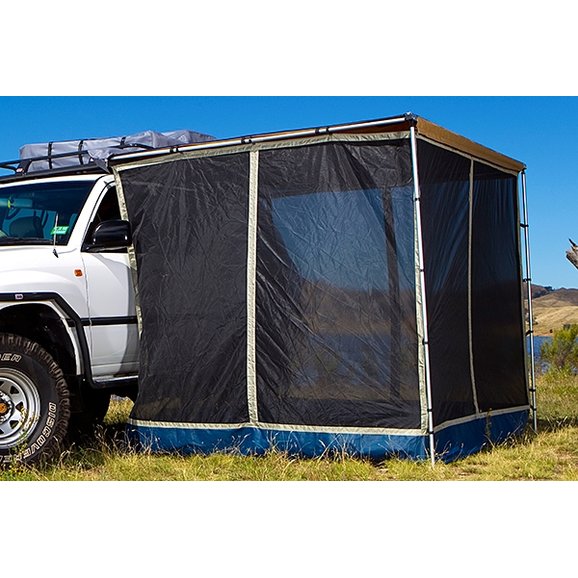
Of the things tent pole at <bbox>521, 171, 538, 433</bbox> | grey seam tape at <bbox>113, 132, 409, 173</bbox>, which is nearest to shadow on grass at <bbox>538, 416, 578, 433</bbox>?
tent pole at <bbox>521, 171, 538, 433</bbox>

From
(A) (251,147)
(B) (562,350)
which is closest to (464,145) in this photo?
(A) (251,147)

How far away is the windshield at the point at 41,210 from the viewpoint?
6754mm

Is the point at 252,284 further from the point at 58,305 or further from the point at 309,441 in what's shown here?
the point at 58,305

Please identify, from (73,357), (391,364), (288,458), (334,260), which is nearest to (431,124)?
(334,260)

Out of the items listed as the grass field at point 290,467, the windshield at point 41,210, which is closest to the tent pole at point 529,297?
the grass field at point 290,467

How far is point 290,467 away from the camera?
613 cm

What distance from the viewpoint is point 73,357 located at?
6496mm

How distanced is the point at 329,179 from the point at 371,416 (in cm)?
184

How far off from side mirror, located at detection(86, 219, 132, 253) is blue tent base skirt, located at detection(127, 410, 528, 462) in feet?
4.92

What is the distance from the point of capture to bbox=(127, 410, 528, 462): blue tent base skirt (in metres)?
6.14

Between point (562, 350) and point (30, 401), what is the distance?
12121 millimetres

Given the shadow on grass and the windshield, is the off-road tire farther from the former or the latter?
the shadow on grass

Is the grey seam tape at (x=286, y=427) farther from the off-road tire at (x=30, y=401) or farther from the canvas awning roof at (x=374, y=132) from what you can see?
the canvas awning roof at (x=374, y=132)

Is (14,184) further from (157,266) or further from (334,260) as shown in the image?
(334,260)
